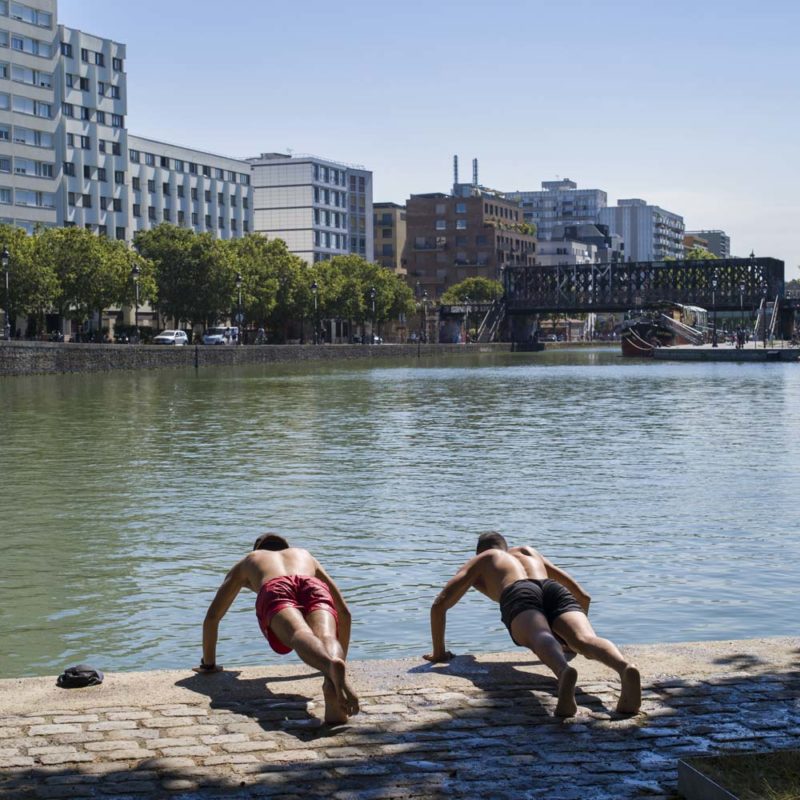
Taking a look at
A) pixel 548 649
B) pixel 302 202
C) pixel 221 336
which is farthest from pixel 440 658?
pixel 302 202

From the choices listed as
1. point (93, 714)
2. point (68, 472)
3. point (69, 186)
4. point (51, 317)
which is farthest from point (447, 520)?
point (69, 186)

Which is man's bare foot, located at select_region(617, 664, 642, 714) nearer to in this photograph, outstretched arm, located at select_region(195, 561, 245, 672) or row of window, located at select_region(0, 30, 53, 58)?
outstretched arm, located at select_region(195, 561, 245, 672)

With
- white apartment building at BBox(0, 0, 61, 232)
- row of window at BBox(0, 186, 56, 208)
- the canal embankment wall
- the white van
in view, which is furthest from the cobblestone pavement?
row of window at BBox(0, 186, 56, 208)

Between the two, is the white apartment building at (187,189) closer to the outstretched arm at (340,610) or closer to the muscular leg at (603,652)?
the outstretched arm at (340,610)

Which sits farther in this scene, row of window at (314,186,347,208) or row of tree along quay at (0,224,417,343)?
row of window at (314,186,347,208)

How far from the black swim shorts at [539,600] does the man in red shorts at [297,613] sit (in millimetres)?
1097

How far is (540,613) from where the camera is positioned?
26.2 feet

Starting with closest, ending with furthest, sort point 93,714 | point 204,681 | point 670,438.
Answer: point 93,714 → point 204,681 → point 670,438

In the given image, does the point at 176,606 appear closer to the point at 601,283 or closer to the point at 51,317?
the point at 51,317

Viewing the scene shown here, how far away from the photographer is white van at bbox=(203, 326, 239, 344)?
110 metres

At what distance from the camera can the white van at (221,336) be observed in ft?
362

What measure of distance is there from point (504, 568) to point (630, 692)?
5.29ft

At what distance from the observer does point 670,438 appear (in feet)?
110

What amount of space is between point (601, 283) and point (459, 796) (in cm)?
17061
